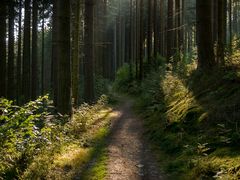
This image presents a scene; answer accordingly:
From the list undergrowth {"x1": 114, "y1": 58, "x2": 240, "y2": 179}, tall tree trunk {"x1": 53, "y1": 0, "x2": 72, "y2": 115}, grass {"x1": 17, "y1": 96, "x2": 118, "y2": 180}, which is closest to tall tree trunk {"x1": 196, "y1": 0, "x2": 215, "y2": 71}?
undergrowth {"x1": 114, "y1": 58, "x2": 240, "y2": 179}

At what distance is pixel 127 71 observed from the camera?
111 ft

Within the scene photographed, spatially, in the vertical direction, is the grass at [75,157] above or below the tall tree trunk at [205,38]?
below

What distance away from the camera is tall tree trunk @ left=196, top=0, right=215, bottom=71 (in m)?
11.9

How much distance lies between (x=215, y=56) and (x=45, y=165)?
25.1 feet

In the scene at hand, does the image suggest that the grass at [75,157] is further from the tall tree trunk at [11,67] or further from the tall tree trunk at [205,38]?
the tall tree trunk at [11,67]

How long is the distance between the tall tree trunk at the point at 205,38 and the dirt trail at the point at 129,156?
302 cm

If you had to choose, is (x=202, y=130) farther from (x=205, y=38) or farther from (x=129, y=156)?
(x=205, y=38)

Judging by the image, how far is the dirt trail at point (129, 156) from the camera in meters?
7.01

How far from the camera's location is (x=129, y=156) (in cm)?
845

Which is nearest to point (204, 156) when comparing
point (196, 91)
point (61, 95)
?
point (196, 91)

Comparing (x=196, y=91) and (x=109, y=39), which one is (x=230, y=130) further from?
(x=109, y=39)

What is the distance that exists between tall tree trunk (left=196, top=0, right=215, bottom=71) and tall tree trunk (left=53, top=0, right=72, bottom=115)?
14.2ft

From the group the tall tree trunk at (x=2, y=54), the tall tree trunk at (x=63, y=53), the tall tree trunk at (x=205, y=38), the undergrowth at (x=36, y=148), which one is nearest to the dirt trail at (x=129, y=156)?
the undergrowth at (x=36, y=148)

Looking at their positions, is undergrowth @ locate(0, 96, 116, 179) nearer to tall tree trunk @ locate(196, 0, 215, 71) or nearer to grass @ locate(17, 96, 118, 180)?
grass @ locate(17, 96, 118, 180)
